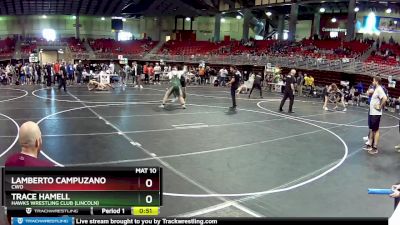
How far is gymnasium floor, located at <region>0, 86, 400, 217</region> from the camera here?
764cm

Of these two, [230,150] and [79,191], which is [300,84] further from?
[79,191]

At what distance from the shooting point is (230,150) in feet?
37.9

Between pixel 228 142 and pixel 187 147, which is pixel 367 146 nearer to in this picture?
pixel 228 142

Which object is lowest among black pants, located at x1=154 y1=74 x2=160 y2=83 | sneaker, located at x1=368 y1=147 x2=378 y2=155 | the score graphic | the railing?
sneaker, located at x1=368 y1=147 x2=378 y2=155

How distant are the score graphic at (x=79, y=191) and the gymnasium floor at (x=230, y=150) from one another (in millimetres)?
4157

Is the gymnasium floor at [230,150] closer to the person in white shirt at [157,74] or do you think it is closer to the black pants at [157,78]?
the person in white shirt at [157,74]

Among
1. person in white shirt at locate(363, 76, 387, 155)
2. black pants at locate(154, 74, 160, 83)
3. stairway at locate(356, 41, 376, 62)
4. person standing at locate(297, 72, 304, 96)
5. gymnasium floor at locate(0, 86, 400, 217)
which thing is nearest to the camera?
gymnasium floor at locate(0, 86, 400, 217)

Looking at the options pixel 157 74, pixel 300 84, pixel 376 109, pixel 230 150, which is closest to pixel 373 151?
pixel 376 109

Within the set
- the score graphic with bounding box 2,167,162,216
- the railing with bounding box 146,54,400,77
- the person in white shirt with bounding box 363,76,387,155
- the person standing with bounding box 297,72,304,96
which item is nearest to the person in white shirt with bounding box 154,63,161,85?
the railing with bounding box 146,54,400,77

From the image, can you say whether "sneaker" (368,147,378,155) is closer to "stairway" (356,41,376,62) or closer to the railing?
the railing

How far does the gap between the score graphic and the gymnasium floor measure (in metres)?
4.16

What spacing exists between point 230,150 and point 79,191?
29.5 feet

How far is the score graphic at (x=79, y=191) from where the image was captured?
A: 270cm

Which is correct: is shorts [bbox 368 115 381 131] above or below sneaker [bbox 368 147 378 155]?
above
